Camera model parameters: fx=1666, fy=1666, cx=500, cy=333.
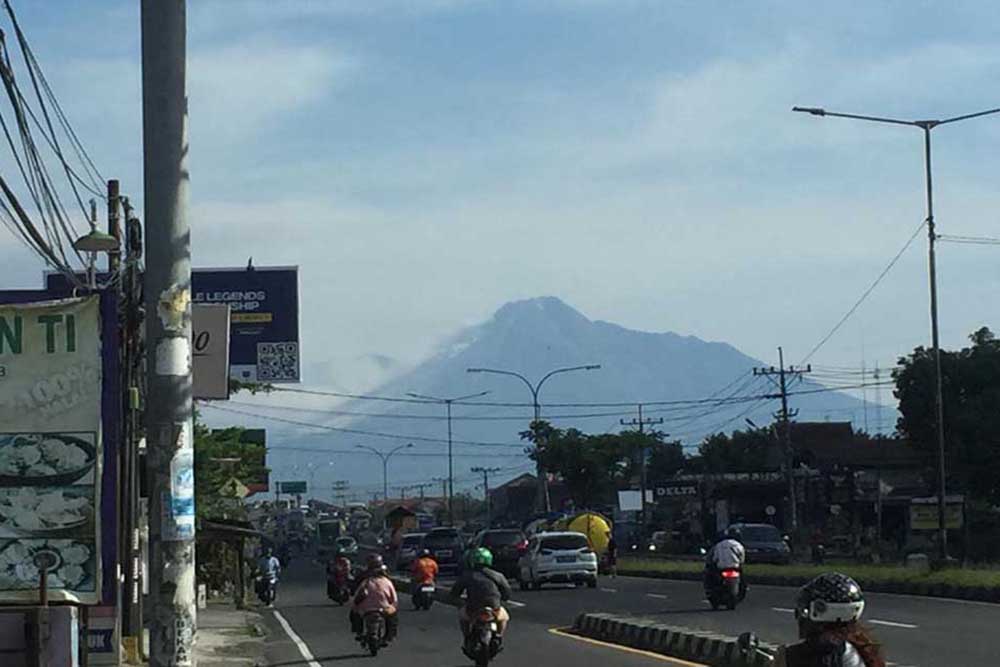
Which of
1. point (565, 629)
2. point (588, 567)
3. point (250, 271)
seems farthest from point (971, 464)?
point (565, 629)

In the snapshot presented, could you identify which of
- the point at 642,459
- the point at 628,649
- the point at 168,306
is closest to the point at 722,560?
the point at 628,649

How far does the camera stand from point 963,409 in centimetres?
6331

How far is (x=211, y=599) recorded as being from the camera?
171ft

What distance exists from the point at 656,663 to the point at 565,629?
7.41 meters

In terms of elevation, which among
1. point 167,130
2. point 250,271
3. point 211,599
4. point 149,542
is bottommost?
point 211,599

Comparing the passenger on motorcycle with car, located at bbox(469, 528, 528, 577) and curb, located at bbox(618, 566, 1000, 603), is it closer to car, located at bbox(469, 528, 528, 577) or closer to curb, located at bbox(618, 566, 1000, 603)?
curb, located at bbox(618, 566, 1000, 603)

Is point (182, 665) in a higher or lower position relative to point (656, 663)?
higher

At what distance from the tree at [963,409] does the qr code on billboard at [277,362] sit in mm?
29900

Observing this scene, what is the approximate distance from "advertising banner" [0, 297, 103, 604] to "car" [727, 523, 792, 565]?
1396 inches

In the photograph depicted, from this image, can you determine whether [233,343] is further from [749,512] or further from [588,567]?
[749,512]

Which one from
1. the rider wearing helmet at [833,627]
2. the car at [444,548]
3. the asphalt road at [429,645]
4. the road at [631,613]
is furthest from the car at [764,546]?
the rider wearing helmet at [833,627]

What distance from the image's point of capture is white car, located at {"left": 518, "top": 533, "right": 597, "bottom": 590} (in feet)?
145

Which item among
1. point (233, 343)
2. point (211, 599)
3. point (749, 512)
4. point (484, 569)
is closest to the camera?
point (484, 569)

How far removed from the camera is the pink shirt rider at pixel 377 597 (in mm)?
23984
